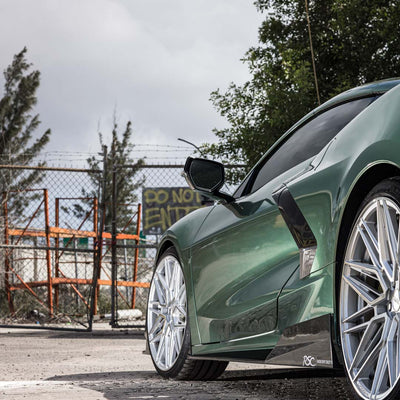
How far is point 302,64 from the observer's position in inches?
501

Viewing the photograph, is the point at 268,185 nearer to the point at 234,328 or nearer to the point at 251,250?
the point at 251,250

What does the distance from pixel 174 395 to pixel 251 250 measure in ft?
3.02

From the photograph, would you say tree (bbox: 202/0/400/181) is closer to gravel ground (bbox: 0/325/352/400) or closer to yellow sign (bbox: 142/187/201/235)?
yellow sign (bbox: 142/187/201/235)

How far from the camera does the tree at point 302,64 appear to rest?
488 inches

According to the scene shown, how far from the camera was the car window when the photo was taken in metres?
3.83

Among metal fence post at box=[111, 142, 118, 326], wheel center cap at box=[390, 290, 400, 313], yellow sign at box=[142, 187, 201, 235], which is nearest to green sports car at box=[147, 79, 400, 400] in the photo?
wheel center cap at box=[390, 290, 400, 313]

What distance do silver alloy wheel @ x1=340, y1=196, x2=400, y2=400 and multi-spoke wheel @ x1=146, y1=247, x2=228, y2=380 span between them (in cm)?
205

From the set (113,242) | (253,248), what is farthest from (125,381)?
(113,242)

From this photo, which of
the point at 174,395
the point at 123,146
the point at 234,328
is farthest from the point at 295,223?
the point at 123,146

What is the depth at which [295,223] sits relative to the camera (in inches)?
132

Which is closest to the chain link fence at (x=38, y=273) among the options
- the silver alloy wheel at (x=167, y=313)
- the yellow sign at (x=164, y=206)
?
the yellow sign at (x=164, y=206)

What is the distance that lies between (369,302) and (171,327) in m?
2.52

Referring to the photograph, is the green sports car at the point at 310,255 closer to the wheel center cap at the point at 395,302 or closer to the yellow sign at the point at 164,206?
the wheel center cap at the point at 395,302

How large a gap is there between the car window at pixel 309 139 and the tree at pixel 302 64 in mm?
7827
